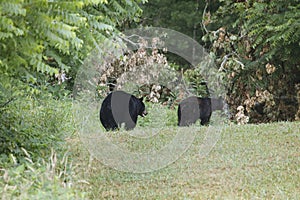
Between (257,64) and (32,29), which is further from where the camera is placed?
(257,64)

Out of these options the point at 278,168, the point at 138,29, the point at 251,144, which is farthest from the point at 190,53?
the point at 278,168

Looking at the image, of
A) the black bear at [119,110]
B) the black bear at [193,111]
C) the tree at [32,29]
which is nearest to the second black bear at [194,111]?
the black bear at [193,111]

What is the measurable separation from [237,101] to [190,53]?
4039 mm

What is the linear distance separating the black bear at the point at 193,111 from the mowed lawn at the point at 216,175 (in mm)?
2090

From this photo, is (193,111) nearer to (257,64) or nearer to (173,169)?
(257,64)

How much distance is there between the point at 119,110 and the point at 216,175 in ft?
9.89

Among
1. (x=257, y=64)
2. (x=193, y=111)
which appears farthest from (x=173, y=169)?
(x=257, y=64)

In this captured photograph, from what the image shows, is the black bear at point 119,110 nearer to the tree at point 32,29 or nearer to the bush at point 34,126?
the bush at point 34,126

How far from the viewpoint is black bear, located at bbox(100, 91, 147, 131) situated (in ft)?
31.3

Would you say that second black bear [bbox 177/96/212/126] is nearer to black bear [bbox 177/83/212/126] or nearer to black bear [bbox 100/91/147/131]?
black bear [bbox 177/83/212/126]

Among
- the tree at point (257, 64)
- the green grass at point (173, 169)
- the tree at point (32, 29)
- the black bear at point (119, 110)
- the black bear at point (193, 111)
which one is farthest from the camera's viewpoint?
the tree at point (257, 64)

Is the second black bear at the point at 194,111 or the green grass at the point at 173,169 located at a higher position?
the second black bear at the point at 194,111

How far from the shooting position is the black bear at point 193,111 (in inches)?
438

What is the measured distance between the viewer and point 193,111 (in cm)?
1120
